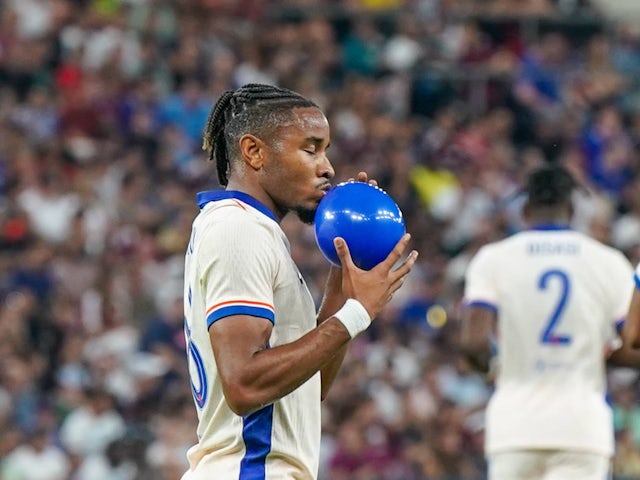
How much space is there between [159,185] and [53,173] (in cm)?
95

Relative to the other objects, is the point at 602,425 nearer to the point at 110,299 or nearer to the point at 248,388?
the point at 248,388

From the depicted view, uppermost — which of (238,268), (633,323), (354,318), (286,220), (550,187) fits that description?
(286,220)

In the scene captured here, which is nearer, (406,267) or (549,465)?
(406,267)

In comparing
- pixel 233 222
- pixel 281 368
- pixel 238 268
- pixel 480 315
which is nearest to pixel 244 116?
pixel 233 222

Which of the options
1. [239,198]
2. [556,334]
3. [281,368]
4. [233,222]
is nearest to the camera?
[281,368]

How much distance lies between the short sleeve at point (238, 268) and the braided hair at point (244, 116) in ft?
1.12

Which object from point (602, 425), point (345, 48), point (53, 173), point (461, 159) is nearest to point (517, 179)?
point (461, 159)

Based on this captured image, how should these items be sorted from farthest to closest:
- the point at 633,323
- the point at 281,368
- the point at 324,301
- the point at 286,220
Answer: the point at 286,220, the point at 633,323, the point at 324,301, the point at 281,368

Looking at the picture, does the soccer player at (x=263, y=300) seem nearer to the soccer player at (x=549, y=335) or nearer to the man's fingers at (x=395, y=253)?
the man's fingers at (x=395, y=253)

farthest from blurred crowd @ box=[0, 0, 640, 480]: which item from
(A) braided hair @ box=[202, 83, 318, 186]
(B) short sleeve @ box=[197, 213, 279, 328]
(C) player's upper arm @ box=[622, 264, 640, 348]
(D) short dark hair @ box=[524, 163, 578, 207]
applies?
(B) short sleeve @ box=[197, 213, 279, 328]

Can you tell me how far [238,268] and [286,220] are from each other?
348 inches

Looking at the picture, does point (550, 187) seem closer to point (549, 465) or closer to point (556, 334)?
point (556, 334)

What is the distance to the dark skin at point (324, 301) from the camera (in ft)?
12.7

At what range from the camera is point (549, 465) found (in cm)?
683
